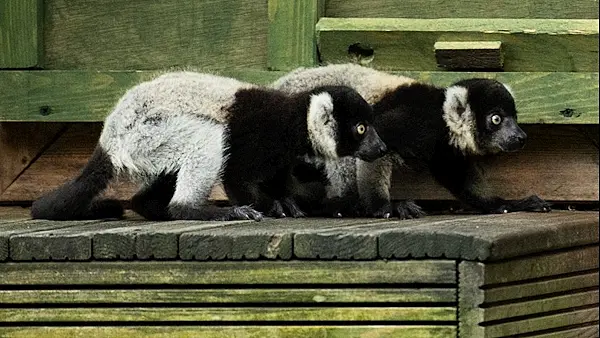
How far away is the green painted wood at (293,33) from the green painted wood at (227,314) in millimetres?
2082

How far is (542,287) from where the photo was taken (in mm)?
5047

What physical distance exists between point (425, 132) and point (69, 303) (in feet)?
7.19

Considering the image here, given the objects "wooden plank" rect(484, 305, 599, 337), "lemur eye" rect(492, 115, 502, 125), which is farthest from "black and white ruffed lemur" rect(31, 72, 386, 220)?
"wooden plank" rect(484, 305, 599, 337)

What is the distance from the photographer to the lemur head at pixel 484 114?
623 cm

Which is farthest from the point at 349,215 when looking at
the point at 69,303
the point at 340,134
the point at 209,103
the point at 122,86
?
the point at 69,303

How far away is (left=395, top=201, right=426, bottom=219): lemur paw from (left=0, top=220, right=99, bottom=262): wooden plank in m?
1.47

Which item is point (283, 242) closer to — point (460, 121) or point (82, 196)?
point (82, 196)

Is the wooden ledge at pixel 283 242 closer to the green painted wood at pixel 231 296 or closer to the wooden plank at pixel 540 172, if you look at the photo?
the green painted wood at pixel 231 296

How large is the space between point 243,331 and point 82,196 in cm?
150

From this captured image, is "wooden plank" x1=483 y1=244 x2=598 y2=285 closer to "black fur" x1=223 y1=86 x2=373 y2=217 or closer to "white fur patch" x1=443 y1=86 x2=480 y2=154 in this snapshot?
"white fur patch" x1=443 y1=86 x2=480 y2=154

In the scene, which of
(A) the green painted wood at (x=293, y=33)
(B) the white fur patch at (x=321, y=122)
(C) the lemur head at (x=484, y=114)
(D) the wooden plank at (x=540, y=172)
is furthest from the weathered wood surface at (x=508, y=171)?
(A) the green painted wood at (x=293, y=33)

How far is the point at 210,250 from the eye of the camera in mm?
4762

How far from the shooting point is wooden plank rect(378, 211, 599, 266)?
182 inches

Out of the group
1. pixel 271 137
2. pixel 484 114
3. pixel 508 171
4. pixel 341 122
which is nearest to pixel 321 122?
pixel 341 122
